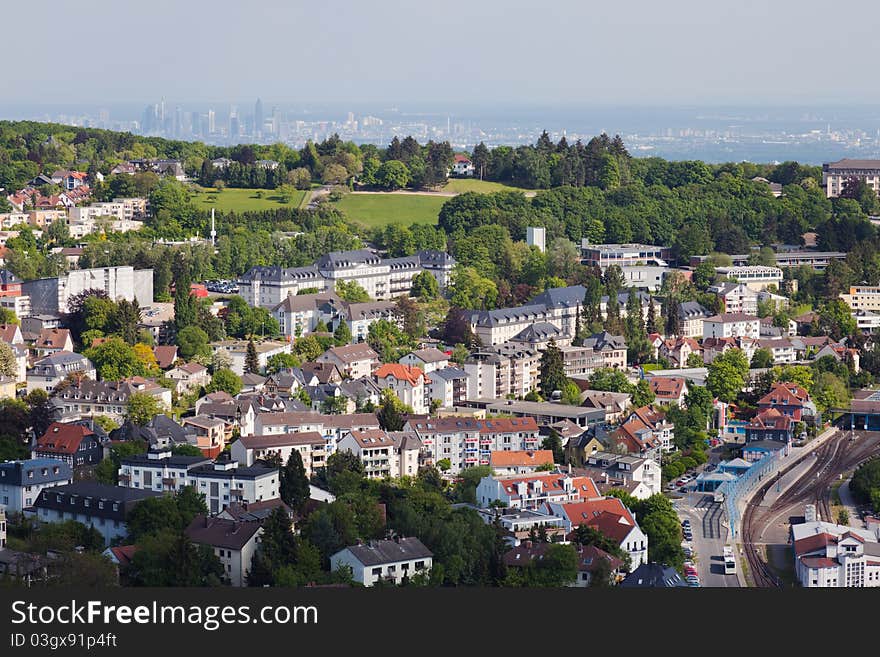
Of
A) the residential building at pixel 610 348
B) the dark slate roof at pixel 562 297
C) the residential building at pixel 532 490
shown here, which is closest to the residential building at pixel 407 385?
the residential building at pixel 610 348

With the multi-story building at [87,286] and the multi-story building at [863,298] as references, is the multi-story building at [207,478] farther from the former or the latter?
the multi-story building at [863,298]

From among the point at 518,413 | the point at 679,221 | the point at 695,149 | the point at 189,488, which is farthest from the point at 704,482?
the point at 695,149

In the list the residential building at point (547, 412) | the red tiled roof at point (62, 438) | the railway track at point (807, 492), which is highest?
the red tiled roof at point (62, 438)

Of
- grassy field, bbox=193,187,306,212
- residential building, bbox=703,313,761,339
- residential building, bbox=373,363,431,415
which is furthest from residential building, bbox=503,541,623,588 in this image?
grassy field, bbox=193,187,306,212

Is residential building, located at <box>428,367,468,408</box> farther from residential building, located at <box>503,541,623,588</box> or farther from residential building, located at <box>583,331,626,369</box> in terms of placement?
residential building, located at <box>503,541,623,588</box>

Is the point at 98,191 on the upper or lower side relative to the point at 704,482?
upper

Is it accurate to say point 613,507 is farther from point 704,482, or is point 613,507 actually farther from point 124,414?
point 124,414
